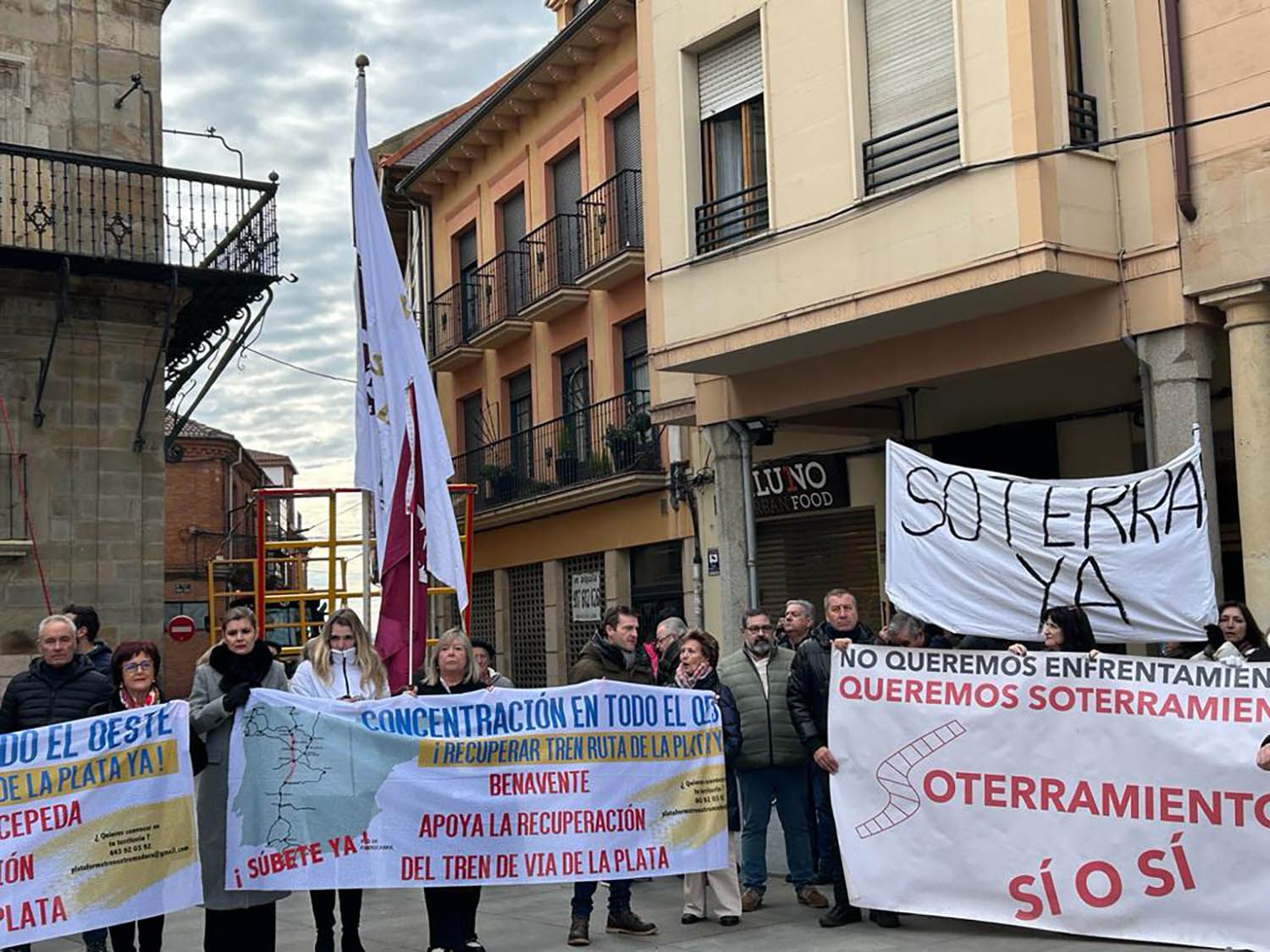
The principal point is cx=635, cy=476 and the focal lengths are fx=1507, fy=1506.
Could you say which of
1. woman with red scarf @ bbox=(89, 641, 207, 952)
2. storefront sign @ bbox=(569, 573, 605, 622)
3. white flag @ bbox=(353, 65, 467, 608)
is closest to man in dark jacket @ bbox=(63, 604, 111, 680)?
woman with red scarf @ bbox=(89, 641, 207, 952)

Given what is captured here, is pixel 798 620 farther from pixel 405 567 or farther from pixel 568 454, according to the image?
pixel 568 454

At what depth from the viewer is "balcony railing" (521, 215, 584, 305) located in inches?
907

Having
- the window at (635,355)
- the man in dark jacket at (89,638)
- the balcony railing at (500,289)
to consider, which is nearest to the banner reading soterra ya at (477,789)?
the man in dark jacket at (89,638)

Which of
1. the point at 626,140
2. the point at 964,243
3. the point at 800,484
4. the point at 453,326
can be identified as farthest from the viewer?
the point at 453,326

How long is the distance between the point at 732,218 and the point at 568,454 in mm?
8225

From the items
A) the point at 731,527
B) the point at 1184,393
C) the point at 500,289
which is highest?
the point at 500,289

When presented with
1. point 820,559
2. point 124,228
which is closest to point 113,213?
point 124,228

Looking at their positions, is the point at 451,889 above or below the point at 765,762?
below

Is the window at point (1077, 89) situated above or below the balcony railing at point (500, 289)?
below

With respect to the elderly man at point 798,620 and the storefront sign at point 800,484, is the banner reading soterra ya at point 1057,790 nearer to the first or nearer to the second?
the elderly man at point 798,620

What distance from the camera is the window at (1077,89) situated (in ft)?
40.4

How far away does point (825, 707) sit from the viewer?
880 cm

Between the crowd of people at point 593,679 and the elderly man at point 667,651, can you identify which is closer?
the crowd of people at point 593,679

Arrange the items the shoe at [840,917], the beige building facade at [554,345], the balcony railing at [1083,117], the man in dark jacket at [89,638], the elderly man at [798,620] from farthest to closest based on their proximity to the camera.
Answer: the beige building facade at [554,345] → the balcony railing at [1083,117] → the elderly man at [798,620] → the man in dark jacket at [89,638] → the shoe at [840,917]
